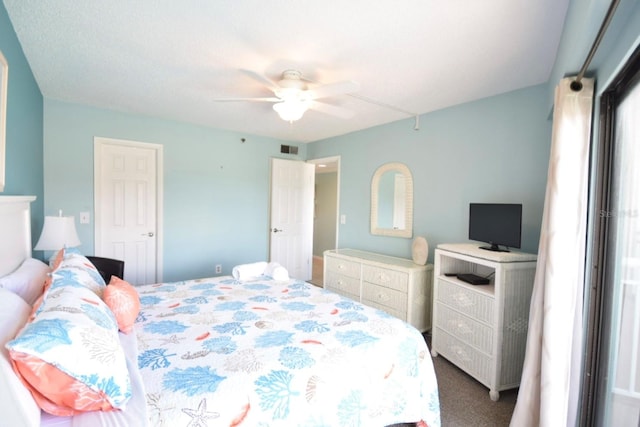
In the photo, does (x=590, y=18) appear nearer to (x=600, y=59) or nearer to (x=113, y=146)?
(x=600, y=59)

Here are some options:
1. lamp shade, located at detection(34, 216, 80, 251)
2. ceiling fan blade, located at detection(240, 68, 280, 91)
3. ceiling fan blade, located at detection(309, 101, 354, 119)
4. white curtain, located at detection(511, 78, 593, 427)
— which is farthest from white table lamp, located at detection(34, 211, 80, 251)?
white curtain, located at detection(511, 78, 593, 427)

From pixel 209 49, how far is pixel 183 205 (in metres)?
2.43

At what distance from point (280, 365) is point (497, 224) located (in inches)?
77.5

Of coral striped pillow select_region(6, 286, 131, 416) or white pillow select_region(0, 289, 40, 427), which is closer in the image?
white pillow select_region(0, 289, 40, 427)

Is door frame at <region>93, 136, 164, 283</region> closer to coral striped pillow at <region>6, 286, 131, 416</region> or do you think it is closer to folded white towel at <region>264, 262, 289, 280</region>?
folded white towel at <region>264, 262, 289, 280</region>

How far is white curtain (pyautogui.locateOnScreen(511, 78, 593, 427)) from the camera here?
1508mm

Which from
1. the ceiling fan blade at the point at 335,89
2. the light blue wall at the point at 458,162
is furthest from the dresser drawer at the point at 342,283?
the ceiling fan blade at the point at 335,89

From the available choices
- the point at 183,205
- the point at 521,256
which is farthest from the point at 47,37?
the point at 521,256

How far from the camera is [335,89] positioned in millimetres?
1978

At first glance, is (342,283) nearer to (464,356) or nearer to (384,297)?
(384,297)

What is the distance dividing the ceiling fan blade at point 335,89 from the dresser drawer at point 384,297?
200 cm

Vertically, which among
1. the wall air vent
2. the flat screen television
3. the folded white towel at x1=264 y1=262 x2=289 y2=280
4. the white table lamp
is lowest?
the folded white towel at x1=264 y1=262 x2=289 y2=280

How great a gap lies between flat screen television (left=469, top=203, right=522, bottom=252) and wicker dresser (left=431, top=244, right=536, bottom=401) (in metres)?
0.12

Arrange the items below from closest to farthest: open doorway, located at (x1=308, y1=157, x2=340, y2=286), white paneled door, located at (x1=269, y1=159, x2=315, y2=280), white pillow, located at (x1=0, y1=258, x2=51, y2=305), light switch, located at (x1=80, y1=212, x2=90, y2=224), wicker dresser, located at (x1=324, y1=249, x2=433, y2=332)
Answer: white pillow, located at (x1=0, y1=258, x2=51, y2=305)
wicker dresser, located at (x1=324, y1=249, x2=433, y2=332)
light switch, located at (x1=80, y1=212, x2=90, y2=224)
white paneled door, located at (x1=269, y1=159, x2=315, y2=280)
open doorway, located at (x1=308, y1=157, x2=340, y2=286)
